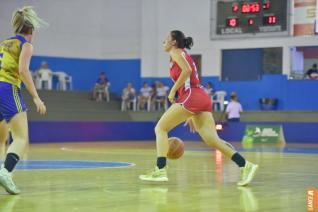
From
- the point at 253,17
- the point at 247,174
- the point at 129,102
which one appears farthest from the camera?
the point at 129,102

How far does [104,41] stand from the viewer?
1414 inches

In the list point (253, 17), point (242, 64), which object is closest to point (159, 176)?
point (253, 17)

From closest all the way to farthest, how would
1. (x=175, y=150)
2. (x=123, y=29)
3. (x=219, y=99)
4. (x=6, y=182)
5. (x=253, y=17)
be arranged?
(x=6, y=182), (x=175, y=150), (x=253, y=17), (x=219, y=99), (x=123, y=29)

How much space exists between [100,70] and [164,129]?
27.2 meters

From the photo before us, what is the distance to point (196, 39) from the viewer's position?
33.6 m

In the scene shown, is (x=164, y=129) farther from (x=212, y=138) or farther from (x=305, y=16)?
(x=305, y=16)

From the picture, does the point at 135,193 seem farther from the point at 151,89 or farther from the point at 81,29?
the point at 81,29

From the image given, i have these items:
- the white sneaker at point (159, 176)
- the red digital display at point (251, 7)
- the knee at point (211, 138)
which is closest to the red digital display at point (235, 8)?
the red digital display at point (251, 7)

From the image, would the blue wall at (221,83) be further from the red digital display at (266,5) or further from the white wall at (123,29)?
the red digital display at (266,5)

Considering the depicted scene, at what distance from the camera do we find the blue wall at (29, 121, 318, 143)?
25.9 metres

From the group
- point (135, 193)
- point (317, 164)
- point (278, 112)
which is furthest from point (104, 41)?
point (135, 193)

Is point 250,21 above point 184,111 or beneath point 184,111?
above

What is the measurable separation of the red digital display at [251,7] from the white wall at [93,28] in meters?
7.75

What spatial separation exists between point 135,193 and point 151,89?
998 inches
